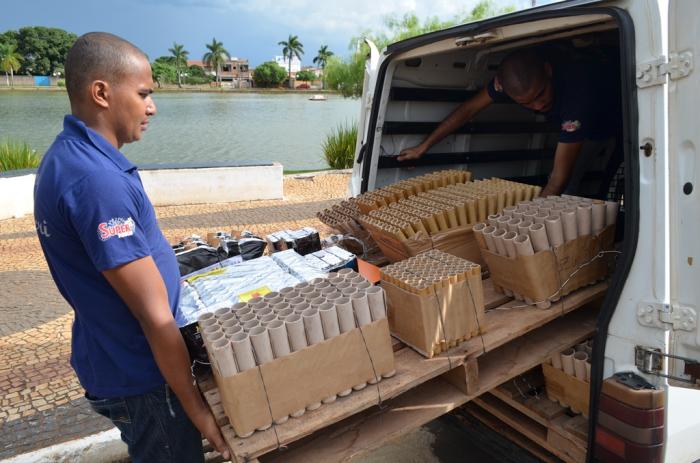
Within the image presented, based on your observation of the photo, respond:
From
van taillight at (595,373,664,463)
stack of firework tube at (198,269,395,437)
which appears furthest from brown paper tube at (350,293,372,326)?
van taillight at (595,373,664,463)

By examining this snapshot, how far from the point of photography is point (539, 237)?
236 cm

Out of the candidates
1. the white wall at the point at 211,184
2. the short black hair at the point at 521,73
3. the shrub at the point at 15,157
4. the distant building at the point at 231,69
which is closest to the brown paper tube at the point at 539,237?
the short black hair at the point at 521,73

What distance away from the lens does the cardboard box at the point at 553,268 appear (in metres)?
2.40

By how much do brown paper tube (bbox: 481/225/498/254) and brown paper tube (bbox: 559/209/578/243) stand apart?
1.12 ft

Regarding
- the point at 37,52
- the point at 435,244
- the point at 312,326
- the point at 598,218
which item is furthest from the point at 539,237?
the point at 37,52

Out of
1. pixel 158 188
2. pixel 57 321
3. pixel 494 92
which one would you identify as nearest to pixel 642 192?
pixel 494 92

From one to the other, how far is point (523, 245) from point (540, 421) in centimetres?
92

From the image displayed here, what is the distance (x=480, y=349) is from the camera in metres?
2.19

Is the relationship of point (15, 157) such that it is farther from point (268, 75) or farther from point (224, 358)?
point (268, 75)

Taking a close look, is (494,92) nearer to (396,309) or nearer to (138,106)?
(396,309)

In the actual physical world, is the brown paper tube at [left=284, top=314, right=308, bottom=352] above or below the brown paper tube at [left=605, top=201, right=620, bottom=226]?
below

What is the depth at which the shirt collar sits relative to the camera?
5.42 feet

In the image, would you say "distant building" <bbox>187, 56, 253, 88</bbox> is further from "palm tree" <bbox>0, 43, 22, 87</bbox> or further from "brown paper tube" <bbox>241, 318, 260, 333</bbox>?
"brown paper tube" <bbox>241, 318, 260, 333</bbox>

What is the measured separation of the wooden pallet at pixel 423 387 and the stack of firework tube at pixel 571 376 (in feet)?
0.22
